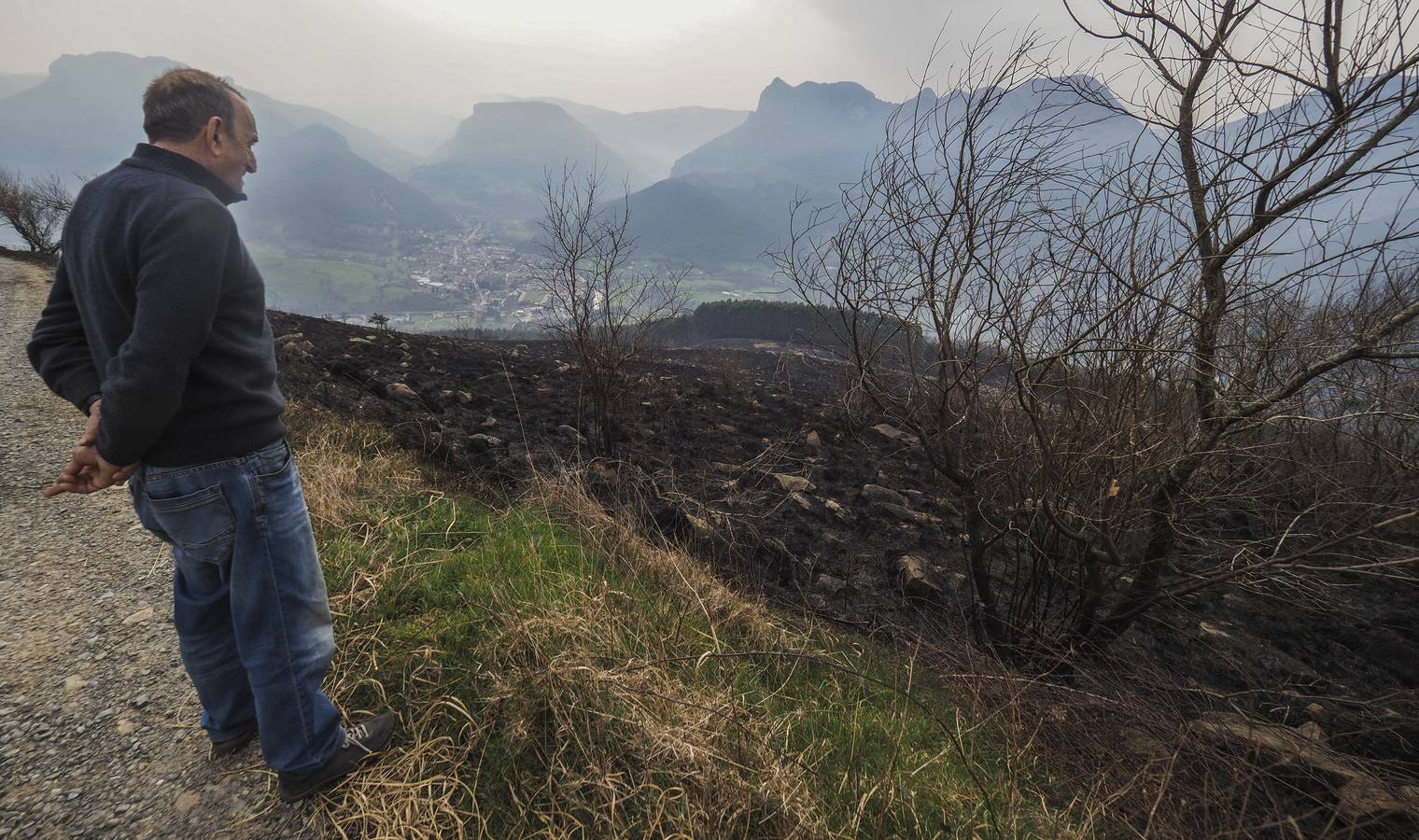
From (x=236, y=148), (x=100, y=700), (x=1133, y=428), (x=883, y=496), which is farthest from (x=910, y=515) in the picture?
(x=100, y=700)

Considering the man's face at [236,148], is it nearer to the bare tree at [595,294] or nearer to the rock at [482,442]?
the bare tree at [595,294]

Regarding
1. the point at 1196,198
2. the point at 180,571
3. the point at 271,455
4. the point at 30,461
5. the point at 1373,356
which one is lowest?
the point at 30,461

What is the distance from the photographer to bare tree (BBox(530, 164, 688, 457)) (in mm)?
4855

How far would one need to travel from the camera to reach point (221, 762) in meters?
1.74

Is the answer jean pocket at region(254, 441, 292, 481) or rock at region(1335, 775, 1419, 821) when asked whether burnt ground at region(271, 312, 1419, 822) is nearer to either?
rock at region(1335, 775, 1419, 821)

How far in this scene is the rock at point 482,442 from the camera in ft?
16.2

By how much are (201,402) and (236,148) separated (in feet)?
2.44

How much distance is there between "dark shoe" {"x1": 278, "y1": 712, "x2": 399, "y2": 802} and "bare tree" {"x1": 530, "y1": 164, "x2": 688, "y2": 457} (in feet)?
11.5

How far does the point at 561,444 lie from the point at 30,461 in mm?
3747

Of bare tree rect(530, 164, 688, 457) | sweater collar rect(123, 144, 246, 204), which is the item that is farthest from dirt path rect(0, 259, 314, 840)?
bare tree rect(530, 164, 688, 457)

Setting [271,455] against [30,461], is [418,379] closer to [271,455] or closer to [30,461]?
[30,461]

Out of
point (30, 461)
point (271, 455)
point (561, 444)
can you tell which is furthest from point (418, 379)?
point (271, 455)

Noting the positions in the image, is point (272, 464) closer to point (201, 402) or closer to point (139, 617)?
point (201, 402)

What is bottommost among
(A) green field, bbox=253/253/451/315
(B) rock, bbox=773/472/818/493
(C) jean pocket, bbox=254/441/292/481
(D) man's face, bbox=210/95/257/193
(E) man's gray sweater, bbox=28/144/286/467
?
(A) green field, bbox=253/253/451/315
